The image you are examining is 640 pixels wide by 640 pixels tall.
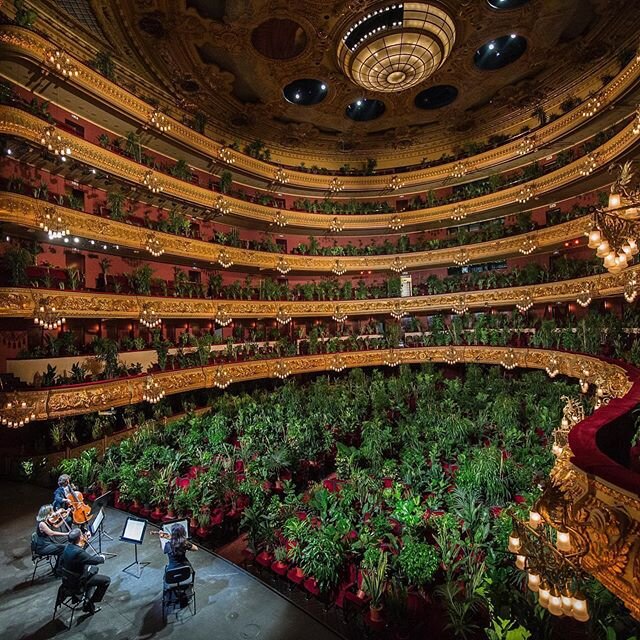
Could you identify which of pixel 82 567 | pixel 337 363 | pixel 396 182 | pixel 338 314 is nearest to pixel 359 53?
pixel 396 182

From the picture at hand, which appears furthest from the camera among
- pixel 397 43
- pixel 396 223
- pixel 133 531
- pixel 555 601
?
pixel 396 223

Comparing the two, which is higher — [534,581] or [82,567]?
[534,581]

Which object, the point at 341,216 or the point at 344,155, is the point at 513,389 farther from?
the point at 344,155

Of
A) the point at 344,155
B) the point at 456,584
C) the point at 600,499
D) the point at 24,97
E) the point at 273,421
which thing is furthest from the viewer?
the point at 344,155

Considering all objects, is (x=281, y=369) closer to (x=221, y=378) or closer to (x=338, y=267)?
(x=221, y=378)

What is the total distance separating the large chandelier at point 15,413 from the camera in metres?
11.7

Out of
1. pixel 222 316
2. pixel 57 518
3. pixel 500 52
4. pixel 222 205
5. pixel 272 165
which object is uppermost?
pixel 500 52

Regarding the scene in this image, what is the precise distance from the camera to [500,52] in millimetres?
18453

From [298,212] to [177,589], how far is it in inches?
926

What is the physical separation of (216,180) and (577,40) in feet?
66.7

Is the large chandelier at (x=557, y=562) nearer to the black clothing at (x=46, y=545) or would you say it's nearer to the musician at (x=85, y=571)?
the musician at (x=85, y=571)

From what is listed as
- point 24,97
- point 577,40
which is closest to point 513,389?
point 577,40

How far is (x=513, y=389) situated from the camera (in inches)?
769

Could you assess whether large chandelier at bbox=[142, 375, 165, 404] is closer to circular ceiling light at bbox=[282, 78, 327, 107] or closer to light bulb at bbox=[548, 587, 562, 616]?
light bulb at bbox=[548, 587, 562, 616]
